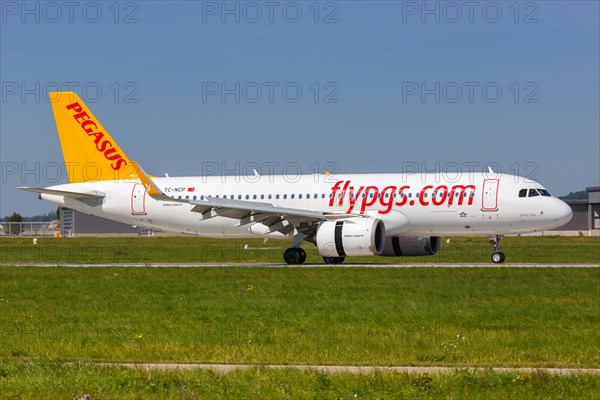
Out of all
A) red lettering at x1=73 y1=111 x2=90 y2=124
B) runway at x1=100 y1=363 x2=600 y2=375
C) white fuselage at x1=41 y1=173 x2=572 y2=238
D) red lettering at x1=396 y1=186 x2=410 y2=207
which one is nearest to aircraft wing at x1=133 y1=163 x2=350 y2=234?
white fuselage at x1=41 y1=173 x2=572 y2=238

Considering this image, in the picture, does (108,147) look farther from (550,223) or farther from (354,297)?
(354,297)

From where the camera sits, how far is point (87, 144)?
4475 centimetres

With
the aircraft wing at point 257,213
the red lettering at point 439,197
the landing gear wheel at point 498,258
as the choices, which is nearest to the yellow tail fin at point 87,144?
the aircraft wing at point 257,213

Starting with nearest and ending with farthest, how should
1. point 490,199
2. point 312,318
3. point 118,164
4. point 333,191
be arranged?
1. point 312,318
2. point 490,199
3. point 333,191
4. point 118,164

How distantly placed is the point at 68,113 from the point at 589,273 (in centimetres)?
2440

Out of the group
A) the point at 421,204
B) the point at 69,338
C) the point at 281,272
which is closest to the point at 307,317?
the point at 69,338

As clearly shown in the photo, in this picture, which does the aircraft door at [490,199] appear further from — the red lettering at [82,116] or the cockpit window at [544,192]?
the red lettering at [82,116]

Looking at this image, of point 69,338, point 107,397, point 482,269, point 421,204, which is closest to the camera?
point 107,397

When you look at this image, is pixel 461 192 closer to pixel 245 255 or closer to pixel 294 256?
pixel 294 256

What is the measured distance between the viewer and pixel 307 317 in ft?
66.5

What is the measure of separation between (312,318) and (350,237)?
16874 mm

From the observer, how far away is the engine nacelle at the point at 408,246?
137ft

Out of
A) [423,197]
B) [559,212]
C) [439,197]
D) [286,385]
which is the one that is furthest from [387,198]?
[286,385]

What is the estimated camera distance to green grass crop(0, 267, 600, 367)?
1527 centimetres
